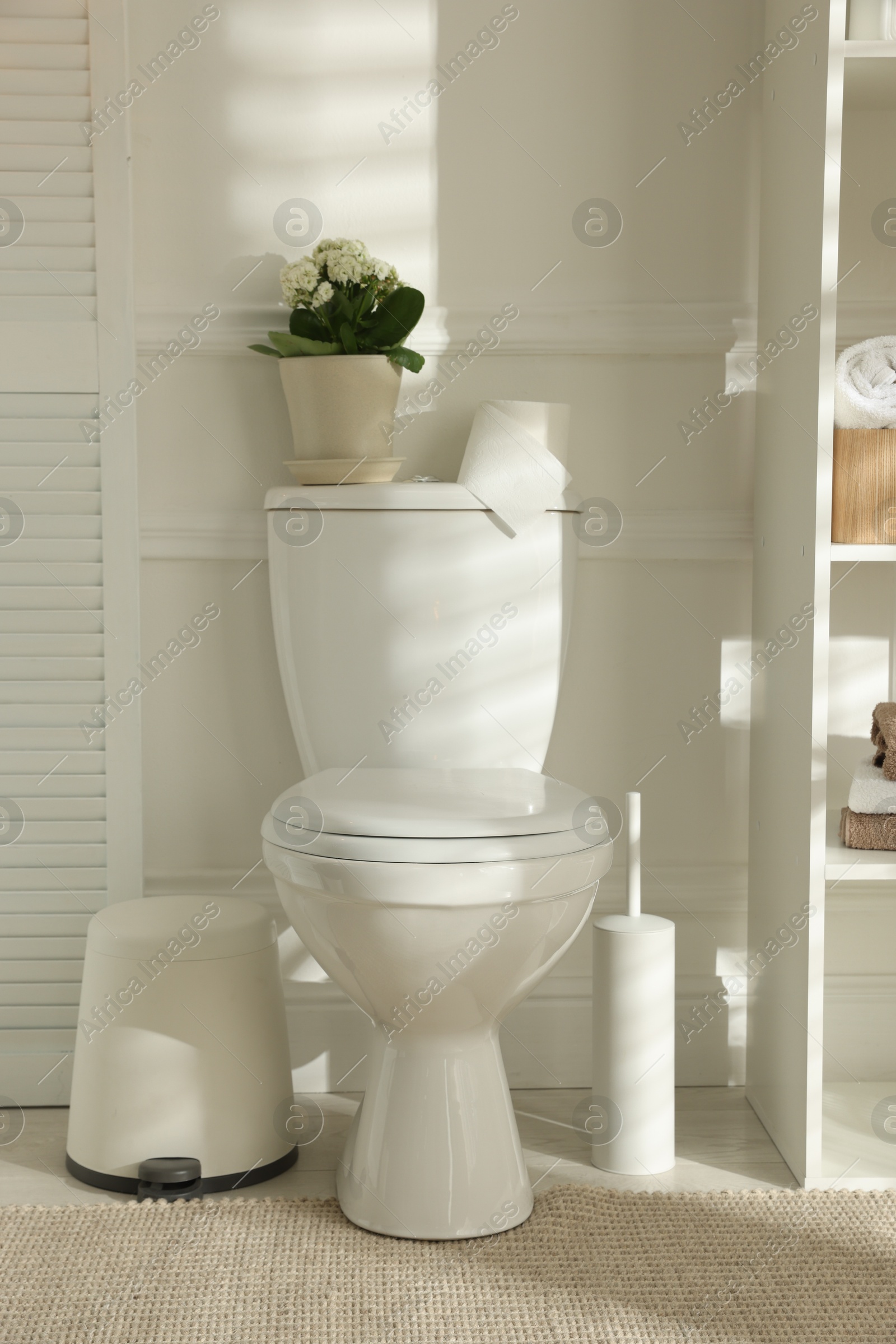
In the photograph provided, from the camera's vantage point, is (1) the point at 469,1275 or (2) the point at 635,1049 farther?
(2) the point at 635,1049

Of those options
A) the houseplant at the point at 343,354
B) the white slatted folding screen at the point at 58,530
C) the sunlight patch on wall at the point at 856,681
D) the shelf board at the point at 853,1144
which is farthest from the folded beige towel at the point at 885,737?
the white slatted folding screen at the point at 58,530

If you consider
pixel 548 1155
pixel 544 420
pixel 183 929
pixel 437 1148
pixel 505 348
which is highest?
pixel 505 348

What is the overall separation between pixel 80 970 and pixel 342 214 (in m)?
1.09

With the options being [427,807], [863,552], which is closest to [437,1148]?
[427,807]

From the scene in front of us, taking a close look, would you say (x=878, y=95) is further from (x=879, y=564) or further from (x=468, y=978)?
(x=468, y=978)

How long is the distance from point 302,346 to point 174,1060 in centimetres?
88

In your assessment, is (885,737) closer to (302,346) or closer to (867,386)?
(867,386)

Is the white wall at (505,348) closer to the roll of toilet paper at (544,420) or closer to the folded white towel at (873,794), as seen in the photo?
the roll of toilet paper at (544,420)

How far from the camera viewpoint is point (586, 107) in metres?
1.54

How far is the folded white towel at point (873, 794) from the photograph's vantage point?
1.32 metres

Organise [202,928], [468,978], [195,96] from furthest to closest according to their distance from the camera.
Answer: [195,96] < [202,928] < [468,978]

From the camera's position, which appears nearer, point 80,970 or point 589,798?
point 589,798

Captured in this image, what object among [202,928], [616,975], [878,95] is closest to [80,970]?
[202,928]

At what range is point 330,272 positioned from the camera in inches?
56.8
